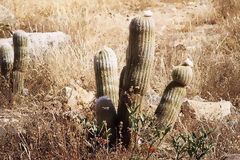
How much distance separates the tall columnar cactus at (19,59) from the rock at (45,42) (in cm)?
141

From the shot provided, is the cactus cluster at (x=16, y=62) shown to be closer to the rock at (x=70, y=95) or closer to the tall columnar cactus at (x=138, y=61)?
the rock at (x=70, y=95)

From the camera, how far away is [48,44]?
9.05 m

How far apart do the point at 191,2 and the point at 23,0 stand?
5427 mm

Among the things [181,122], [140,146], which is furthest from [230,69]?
[140,146]

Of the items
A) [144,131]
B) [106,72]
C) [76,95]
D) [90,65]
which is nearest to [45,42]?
[90,65]

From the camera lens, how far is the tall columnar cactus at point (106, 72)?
4.93 m

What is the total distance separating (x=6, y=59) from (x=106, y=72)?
249cm

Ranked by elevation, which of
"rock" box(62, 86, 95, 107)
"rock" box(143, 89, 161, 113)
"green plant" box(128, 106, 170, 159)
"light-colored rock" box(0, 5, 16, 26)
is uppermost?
"light-colored rock" box(0, 5, 16, 26)

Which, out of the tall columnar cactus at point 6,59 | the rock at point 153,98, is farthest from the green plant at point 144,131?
the tall columnar cactus at point 6,59

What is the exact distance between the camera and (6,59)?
275 inches

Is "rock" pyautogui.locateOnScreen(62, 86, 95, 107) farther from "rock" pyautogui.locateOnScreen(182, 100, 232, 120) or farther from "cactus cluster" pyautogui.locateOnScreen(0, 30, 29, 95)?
"rock" pyautogui.locateOnScreen(182, 100, 232, 120)

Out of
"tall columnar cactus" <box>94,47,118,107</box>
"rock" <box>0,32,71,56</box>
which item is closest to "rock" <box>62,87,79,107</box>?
"tall columnar cactus" <box>94,47,118,107</box>

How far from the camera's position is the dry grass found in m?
4.61

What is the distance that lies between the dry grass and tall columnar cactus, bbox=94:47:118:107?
1.22 feet
